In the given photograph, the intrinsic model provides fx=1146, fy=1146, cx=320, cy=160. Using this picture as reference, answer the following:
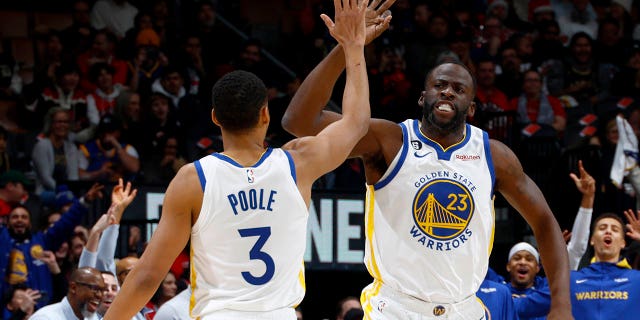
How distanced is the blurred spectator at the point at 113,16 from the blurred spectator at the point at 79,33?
30cm

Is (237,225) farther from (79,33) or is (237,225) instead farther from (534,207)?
(79,33)

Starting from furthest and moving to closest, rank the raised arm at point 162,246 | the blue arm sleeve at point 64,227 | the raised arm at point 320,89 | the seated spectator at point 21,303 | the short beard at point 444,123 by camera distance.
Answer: the blue arm sleeve at point 64,227, the seated spectator at point 21,303, the short beard at point 444,123, the raised arm at point 320,89, the raised arm at point 162,246

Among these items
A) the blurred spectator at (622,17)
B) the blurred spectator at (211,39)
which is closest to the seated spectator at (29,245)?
the blurred spectator at (211,39)

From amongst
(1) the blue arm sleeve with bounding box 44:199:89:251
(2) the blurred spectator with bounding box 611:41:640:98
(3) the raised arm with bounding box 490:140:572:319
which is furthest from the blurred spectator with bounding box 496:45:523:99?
(3) the raised arm with bounding box 490:140:572:319

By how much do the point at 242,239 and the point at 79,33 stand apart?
383 inches

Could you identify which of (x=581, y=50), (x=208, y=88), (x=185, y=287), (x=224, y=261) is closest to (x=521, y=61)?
(x=581, y=50)

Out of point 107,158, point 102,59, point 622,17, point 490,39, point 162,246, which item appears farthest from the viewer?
point 622,17

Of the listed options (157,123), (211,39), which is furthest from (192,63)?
(157,123)

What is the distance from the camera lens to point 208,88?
13.7m

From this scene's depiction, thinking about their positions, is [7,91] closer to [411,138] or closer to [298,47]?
[298,47]

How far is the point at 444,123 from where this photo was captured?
5.78 m

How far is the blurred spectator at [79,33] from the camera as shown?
44.8ft

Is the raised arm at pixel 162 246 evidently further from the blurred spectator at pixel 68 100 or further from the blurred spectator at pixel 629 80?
the blurred spectator at pixel 629 80

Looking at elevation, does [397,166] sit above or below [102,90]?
below
